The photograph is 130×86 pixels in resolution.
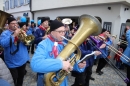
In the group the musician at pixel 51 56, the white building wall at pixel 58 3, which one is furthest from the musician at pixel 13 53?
the white building wall at pixel 58 3

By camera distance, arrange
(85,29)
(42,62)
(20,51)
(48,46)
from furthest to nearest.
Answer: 1. (20,51)
2. (85,29)
3. (48,46)
4. (42,62)

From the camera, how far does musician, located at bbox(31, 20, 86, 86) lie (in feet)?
4.63

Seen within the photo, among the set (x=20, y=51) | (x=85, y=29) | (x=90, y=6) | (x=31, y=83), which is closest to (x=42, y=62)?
(x=85, y=29)

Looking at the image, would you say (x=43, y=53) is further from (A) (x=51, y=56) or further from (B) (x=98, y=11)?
(B) (x=98, y=11)

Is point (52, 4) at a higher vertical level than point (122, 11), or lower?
higher

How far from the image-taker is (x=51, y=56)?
173 cm

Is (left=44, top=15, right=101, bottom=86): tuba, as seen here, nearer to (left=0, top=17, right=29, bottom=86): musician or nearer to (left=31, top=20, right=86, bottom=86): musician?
(left=31, top=20, right=86, bottom=86): musician

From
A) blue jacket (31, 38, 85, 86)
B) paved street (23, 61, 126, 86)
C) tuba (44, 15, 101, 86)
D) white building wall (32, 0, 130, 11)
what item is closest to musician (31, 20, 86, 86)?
blue jacket (31, 38, 85, 86)

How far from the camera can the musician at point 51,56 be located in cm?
141

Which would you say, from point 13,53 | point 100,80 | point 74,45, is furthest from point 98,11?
point 74,45

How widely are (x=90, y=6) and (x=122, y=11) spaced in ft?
6.06

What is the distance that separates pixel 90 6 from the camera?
24.2ft

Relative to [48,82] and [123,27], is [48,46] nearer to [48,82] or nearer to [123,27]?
[48,82]

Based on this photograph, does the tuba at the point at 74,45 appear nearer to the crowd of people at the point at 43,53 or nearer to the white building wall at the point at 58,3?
the crowd of people at the point at 43,53
